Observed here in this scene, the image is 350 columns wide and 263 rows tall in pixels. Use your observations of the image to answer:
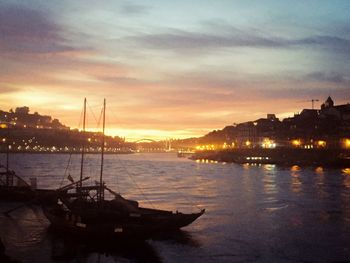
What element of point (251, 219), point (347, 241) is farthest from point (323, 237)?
point (251, 219)

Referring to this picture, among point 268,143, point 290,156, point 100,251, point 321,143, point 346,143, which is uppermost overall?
point 268,143

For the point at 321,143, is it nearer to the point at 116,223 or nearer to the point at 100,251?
the point at 116,223

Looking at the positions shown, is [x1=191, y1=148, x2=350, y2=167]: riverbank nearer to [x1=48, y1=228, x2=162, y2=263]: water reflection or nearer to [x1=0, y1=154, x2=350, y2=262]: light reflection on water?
[x1=0, y1=154, x2=350, y2=262]: light reflection on water

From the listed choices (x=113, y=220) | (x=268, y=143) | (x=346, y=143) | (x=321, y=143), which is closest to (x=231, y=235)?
(x=113, y=220)

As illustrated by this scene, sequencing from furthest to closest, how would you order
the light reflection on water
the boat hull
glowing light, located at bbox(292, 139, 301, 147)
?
glowing light, located at bbox(292, 139, 301, 147) → the boat hull → the light reflection on water

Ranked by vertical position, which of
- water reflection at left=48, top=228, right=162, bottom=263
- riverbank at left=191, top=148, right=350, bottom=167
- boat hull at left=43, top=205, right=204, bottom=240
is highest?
riverbank at left=191, top=148, right=350, bottom=167

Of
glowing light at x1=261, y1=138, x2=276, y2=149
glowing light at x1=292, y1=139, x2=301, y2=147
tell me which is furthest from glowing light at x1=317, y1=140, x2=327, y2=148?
glowing light at x1=261, y1=138, x2=276, y2=149

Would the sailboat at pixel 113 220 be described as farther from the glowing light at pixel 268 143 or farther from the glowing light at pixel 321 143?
the glowing light at pixel 268 143

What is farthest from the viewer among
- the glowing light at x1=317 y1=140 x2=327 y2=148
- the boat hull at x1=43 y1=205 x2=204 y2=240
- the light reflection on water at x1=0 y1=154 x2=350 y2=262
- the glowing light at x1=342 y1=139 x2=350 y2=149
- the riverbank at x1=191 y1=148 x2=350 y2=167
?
the glowing light at x1=317 y1=140 x2=327 y2=148

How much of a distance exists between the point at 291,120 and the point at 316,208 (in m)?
146

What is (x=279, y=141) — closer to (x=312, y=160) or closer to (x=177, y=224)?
(x=312, y=160)

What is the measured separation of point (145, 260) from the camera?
995 inches

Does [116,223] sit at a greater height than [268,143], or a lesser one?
lesser

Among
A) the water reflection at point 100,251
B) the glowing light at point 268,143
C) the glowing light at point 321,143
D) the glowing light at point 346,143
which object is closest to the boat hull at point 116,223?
the water reflection at point 100,251
